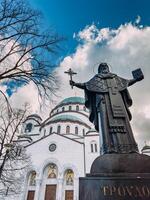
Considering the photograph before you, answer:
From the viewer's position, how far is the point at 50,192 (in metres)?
28.0

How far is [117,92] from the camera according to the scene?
5.14 m

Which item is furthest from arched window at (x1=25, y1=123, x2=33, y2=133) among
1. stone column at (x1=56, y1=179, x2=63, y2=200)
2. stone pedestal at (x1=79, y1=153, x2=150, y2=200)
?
stone pedestal at (x1=79, y1=153, x2=150, y2=200)

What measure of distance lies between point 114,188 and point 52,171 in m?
29.1

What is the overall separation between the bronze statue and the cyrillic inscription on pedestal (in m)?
0.89

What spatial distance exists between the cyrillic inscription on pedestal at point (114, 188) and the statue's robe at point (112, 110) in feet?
2.97

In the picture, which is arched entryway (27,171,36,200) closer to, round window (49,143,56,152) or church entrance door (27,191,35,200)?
church entrance door (27,191,35,200)

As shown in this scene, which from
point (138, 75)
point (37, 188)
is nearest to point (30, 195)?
point (37, 188)

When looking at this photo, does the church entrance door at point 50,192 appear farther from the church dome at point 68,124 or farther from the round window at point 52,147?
the church dome at point 68,124

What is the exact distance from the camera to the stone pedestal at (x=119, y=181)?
303 centimetres

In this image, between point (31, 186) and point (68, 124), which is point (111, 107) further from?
point (68, 124)

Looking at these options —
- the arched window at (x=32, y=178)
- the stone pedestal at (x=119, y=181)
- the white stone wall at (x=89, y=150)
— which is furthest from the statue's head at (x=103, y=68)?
the arched window at (x=32, y=178)

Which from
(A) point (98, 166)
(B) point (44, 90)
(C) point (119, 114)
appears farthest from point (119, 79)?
(B) point (44, 90)

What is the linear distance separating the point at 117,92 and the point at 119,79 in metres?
0.62

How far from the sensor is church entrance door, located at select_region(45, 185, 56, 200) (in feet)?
90.1
